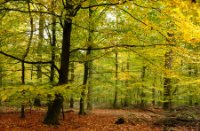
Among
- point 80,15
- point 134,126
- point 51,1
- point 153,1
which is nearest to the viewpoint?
point 153,1

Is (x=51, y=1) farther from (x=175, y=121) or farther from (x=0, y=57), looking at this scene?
(x=175, y=121)

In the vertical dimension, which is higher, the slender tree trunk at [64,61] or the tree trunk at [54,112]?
the slender tree trunk at [64,61]

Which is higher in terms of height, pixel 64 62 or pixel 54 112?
pixel 64 62

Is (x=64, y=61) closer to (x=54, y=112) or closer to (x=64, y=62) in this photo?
(x=64, y=62)

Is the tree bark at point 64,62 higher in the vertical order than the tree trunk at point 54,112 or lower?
higher

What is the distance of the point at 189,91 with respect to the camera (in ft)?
83.8

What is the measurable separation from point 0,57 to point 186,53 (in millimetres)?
7686

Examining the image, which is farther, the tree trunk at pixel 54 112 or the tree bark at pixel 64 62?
the tree trunk at pixel 54 112

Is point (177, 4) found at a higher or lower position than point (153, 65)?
higher

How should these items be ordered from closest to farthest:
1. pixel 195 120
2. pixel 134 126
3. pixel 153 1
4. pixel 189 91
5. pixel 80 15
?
pixel 153 1 < pixel 80 15 < pixel 134 126 < pixel 195 120 < pixel 189 91

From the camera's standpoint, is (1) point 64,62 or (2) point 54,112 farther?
(2) point 54,112

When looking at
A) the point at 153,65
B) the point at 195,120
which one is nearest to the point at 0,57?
the point at 153,65

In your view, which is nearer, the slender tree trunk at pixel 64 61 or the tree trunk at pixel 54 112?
the slender tree trunk at pixel 64 61

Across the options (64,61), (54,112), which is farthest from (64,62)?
(54,112)
